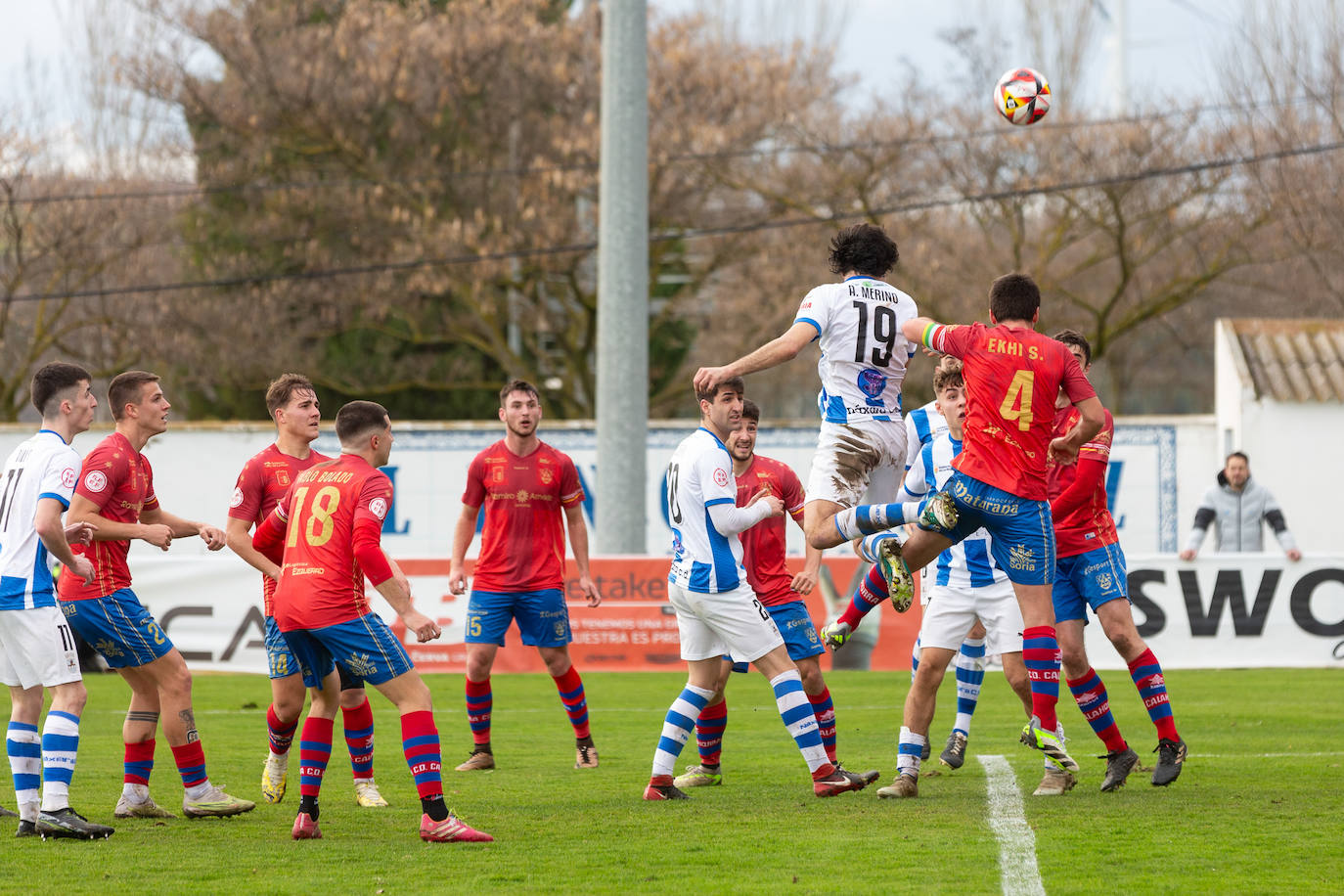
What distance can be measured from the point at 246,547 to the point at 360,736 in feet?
4.19

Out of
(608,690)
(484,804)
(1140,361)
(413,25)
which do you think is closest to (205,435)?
(608,690)

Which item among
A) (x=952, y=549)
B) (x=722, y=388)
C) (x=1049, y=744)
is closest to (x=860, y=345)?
(x=722, y=388)

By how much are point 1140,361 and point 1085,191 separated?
14223 millimetres

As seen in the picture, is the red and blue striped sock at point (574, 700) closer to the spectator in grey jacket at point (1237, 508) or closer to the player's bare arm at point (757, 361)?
the player's bare arm at point (757, 361)

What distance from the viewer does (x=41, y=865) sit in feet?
20.2

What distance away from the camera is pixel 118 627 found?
7.18m

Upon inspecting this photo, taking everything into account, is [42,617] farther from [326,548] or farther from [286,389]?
[286,389]

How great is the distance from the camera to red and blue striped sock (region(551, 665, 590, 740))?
934 cm

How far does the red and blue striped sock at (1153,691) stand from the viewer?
7852 mm

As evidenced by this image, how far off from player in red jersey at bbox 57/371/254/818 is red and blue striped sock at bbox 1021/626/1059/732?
4057 millimetres

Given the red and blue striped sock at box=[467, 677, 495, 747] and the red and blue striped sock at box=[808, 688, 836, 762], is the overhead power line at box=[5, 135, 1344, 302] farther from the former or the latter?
the red and blue striped sock at box=[808, 688, 836, 762]

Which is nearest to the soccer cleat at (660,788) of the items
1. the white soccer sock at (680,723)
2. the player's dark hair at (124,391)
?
the white soccer sock at (680,723)

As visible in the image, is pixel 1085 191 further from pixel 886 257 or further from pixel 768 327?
pixel 886 257

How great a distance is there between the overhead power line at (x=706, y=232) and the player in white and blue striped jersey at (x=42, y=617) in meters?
21.4
